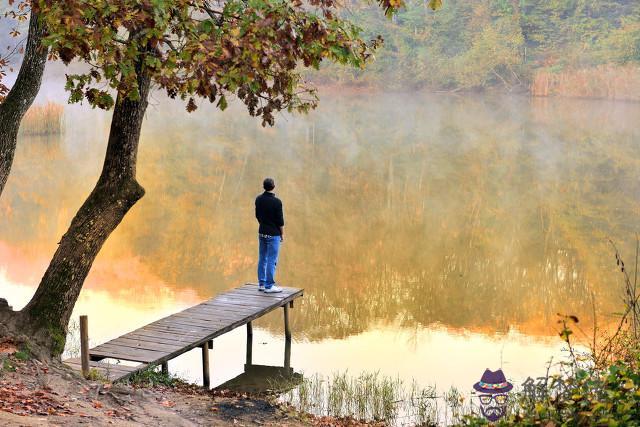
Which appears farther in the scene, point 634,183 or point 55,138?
point 55,138

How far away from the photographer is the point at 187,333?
1154cm

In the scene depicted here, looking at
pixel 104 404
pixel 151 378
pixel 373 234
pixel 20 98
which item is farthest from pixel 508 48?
pixel 104 404

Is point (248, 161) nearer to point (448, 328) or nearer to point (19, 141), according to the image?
point (19, 141)

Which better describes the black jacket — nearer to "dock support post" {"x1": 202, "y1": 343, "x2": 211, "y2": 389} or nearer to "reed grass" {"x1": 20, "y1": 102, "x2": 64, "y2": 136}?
"dock support post" {"x1": 202, "y1": 343, "x2": 211, "y2": 389}

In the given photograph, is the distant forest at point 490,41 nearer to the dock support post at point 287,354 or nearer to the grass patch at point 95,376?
the dock support post at point 287,354

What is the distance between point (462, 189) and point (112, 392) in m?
19.5

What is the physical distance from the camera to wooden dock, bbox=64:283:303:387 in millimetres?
10461

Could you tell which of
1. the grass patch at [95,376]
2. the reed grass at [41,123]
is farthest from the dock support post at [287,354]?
the reed grass at [41,123]

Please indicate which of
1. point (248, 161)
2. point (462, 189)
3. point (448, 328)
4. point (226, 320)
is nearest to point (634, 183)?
point (462, 189)

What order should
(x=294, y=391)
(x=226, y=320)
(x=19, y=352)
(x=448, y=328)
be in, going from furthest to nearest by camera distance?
(x=448, y=328)
(x=226, y=320)
(x=294, y=391)
(x=19, y=352)

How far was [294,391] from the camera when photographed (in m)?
11.3

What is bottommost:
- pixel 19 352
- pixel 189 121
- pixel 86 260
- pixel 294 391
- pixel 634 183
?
pixel 294 391

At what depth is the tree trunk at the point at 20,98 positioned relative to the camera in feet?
30.8
